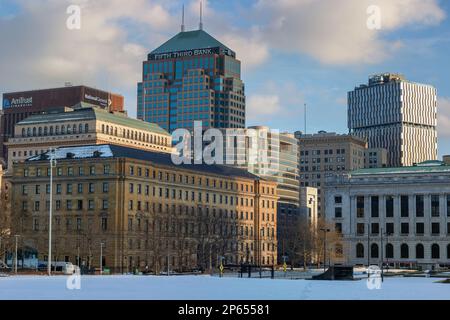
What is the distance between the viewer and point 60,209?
157 m

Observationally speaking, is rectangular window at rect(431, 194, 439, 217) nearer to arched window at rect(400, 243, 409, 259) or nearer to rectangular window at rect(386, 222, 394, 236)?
arched window at rect(400, 243, 409, 259)

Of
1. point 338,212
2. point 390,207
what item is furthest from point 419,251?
point 338,212

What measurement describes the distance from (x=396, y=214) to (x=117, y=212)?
2763 inches

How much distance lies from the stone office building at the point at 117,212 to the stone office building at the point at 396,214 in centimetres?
3569

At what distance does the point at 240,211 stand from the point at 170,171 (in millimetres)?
29668

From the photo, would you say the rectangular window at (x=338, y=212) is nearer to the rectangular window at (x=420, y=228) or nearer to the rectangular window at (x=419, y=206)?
the rectangular window at (x=419, y=206)

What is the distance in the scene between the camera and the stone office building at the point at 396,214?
616ft

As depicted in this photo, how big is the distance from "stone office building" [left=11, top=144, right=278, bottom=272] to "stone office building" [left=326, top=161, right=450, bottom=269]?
117 ft

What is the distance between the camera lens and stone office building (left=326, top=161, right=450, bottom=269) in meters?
188

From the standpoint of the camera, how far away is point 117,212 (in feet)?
495

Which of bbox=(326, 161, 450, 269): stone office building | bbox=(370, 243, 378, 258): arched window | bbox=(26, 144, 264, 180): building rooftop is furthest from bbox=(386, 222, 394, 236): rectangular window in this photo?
bbox=(26, 144, 264, 180): building rooftop

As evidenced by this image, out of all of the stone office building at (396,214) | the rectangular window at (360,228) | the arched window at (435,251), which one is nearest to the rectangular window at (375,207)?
the stone office building at (396,214)
